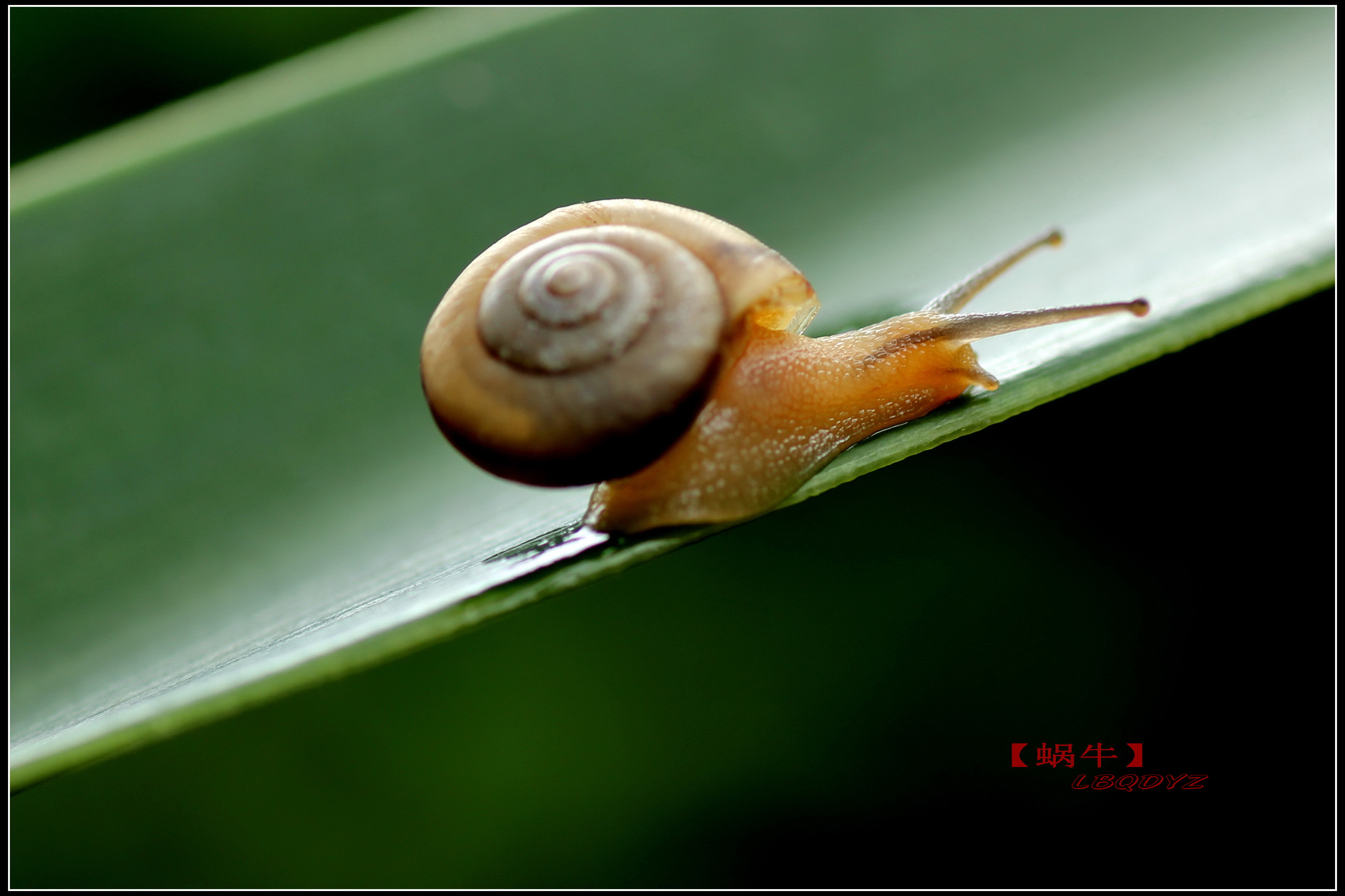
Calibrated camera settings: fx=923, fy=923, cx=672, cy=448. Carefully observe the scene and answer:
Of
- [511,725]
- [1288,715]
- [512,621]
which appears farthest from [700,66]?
[1288,715]

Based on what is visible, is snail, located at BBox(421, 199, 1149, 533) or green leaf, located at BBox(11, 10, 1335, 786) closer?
snail, located at BBox(421, 199, 1149, 533)

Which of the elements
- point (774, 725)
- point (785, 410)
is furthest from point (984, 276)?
point (774, 725)

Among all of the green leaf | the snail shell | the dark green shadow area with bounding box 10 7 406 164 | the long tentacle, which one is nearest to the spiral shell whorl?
the snail shell

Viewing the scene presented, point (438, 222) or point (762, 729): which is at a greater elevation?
point (438, 222)

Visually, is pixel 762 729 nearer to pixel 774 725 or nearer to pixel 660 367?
pixel 774 725

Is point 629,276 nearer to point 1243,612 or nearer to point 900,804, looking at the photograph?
point 900,804

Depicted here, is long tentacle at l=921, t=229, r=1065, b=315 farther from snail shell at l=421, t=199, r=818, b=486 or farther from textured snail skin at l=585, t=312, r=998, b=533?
A: snail shell at l=421, t=199, r=818, b=486
